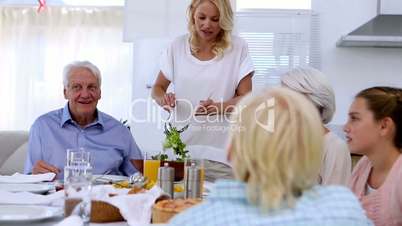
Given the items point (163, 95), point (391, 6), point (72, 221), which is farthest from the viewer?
point (391, 6)

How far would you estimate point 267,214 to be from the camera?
0.93m

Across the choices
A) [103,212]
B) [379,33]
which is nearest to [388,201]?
[103,212]

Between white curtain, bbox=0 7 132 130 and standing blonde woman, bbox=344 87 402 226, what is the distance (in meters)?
3.59

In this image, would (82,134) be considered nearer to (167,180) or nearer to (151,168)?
(151,168)

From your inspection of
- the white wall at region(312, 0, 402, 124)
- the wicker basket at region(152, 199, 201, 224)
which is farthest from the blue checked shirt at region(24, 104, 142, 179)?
the white wall at region(312, 0, 402, 124)

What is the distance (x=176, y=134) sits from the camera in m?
1.77

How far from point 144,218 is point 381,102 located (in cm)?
76

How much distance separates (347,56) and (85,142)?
252 cm

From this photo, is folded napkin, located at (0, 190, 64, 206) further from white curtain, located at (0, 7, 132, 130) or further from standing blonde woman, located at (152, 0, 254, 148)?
white curtain, located at (0, 7, 132, 130)

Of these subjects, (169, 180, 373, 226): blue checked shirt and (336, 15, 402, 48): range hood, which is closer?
(169, 180, 373, 226): blue checked shirt

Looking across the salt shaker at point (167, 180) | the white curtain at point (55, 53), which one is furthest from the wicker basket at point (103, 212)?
the white curtain at point (55, 53)

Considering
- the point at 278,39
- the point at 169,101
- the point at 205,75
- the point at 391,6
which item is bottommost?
the point at 169,101

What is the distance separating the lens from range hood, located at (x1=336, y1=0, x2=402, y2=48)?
3.93m

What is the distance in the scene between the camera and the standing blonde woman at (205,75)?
265cm
